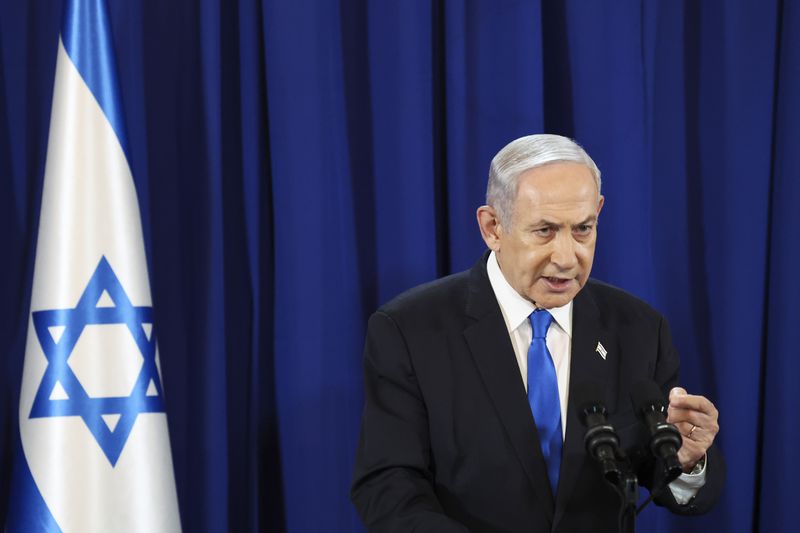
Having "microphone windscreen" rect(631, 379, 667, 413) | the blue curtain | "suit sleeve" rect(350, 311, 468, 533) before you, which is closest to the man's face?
"suit sleeve" rect(350, 311, 468, 533)

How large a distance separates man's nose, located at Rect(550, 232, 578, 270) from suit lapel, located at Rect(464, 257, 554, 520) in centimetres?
21

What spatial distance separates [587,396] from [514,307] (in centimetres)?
59

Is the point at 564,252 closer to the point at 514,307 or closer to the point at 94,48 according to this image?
the point at 514,307

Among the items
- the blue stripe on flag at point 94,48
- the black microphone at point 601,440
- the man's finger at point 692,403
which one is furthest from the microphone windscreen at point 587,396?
the blue stripe on flag at point 94,48

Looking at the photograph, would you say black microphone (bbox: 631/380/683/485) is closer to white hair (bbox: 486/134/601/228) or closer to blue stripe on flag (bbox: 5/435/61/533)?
white hair (bbox: 486/134/601/228)

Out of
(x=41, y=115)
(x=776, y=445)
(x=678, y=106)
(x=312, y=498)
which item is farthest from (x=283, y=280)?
(x=776, y=445)

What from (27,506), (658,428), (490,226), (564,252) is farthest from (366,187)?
(658,428)

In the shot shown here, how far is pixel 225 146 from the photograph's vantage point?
297 centimetres

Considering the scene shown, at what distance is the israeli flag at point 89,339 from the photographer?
97.3 inches

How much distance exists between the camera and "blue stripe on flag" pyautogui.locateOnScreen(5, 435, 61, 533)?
8.13ft

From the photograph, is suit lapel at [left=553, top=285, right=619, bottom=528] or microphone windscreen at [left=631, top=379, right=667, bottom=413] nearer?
microphone windscreen at [left=631, top=379, right=667, bottom=413]

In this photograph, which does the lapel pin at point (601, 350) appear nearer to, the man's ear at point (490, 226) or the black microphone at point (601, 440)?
the man's ear at point (490, 226)

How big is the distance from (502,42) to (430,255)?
695 millimetres

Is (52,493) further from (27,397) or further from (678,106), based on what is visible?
(678,106)
